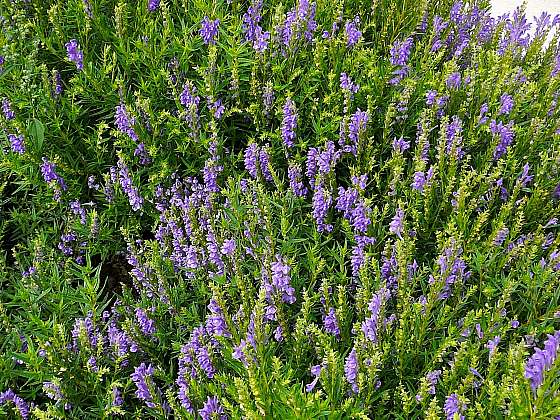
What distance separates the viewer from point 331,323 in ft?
7.59

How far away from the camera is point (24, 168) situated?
298cm

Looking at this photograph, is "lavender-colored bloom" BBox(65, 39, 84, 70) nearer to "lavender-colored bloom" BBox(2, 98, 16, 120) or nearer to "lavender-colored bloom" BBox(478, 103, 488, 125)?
"lavender-colored bloom" BBox(2, 98, 16, 120)

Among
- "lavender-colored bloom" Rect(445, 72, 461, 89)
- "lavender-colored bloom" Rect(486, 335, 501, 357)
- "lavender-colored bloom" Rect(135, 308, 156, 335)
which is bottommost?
A: "lavender-colored bloom" Rect(135, 308, 156, 335)

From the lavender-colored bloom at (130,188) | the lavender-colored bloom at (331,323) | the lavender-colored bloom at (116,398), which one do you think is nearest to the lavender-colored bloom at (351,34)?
the lavender-colored bloom at (130,188)

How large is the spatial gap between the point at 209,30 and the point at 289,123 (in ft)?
2.41

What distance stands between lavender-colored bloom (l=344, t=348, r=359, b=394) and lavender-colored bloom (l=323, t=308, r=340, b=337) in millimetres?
228

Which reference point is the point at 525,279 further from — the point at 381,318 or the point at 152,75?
the point at 152,75

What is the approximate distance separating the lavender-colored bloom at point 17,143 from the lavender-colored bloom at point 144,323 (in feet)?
3.62

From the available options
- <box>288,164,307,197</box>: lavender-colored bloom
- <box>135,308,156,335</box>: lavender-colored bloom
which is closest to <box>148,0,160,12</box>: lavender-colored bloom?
<box>288,164,307,197</box>: lavender-colored bloom

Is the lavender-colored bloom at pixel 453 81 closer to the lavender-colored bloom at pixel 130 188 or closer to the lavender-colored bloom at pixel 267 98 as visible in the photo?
the lavender-colored bloom at pixel 267 98

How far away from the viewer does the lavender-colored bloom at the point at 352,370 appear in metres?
2.06

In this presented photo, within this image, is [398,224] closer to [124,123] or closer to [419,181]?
[419,181]

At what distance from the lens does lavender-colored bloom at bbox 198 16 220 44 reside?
3.14 m

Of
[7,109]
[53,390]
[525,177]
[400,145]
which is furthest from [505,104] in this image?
[7,109]
